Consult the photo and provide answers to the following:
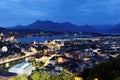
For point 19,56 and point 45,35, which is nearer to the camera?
point 19,56

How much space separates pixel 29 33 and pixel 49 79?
13271cm

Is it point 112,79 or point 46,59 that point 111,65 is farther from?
point 46,59

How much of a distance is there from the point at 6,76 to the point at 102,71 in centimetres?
1076

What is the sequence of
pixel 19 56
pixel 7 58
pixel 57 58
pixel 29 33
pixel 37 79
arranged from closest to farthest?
pixel 37 79 < pixel 57 58 < pixel 7 58 < pixel 19 56 < pixel 29 33

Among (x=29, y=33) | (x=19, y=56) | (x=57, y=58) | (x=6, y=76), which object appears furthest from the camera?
(x=29, y=33)

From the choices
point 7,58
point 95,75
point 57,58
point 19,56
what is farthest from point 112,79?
point 19,56

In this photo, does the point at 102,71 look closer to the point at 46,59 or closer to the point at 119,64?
the point at 119,64

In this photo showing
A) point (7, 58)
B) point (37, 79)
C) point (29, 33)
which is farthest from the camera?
point (29, 33)

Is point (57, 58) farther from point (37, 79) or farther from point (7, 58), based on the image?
point (37, 79)

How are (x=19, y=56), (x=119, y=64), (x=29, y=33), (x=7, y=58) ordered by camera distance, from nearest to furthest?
(x=119, y=64)
(x=7, y=58)
(x=19, y=56)
(x=29, y=33)

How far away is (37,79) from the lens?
16016 millimetres

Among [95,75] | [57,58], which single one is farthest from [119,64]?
[57,58]

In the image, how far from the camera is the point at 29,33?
14825 cm

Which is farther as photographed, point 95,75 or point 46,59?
point 46,59
